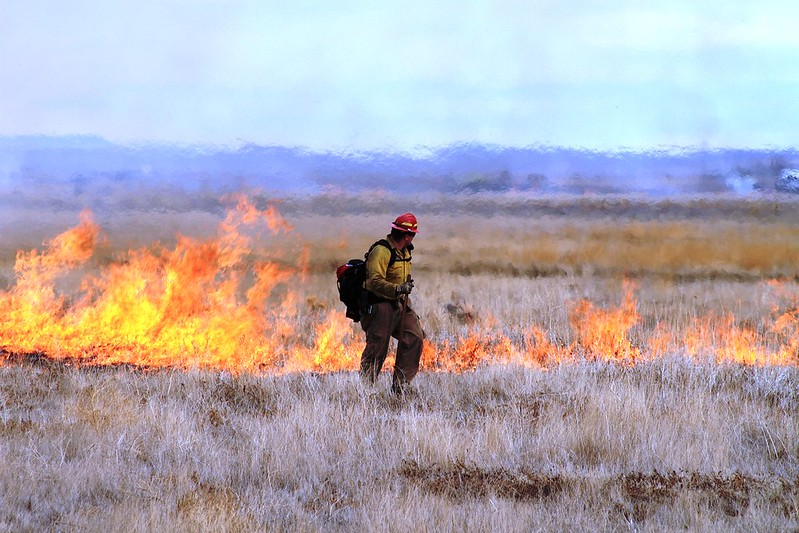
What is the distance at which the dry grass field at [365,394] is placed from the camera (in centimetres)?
547

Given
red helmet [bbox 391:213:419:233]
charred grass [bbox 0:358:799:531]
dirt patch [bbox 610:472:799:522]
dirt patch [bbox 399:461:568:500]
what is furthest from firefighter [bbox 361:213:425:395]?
dirt patch [bbox 610:472:799:522]

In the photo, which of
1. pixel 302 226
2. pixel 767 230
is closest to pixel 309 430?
pixel 302 226

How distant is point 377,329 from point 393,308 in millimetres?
232

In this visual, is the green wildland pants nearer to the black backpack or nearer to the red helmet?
the black backpack

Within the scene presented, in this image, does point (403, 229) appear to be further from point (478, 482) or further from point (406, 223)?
point (478, 482)

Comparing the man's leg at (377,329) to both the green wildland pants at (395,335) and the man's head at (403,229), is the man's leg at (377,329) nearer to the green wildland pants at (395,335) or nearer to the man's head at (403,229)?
the green wildland pants at (395,335)

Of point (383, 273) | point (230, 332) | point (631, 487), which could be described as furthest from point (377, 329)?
point (230, 332)

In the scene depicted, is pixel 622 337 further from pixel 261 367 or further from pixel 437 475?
pixel 437 475

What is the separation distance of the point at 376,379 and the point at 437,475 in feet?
7.95

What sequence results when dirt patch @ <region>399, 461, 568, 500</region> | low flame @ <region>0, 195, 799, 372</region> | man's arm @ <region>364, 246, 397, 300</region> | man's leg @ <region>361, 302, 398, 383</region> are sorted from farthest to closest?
low flame @ <region>0, 195, 799, 372</region>, man's leg @ <region>361, 302, 398, 383</region>, man's arm @ <region>364, 246, 397, 300</region>, dirt patch @ <region>399, 461, 568, 500</region>

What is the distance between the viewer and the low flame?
10.2m

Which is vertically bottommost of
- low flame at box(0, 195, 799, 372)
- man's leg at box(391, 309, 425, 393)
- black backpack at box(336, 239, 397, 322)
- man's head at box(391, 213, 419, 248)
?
low flame at box(0, 195, 799, 372)

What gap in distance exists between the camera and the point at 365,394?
7965 mm

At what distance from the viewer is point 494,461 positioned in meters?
6.38
